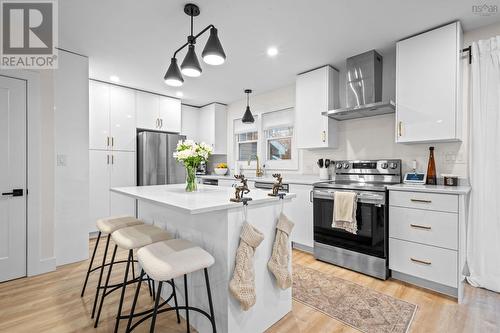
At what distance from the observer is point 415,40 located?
8.38 ft

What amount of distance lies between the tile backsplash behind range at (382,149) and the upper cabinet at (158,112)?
2.71 m

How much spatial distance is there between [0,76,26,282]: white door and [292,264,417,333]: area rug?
2.87 metres

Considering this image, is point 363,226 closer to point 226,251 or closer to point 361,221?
point 361,221

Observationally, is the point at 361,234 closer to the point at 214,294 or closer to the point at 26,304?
the point at 214,294

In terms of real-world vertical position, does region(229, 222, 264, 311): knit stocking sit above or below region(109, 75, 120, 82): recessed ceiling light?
below

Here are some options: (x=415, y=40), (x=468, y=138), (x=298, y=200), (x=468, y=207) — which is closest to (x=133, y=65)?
(x=298, y=200)

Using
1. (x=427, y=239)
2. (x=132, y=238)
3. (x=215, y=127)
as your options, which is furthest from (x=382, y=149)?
(x=215, y=127)

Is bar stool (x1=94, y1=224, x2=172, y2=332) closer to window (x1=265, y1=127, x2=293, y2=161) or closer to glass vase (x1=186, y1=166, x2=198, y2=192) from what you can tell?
glass vase (x1=186, y1=166, x2=198, y2=192)

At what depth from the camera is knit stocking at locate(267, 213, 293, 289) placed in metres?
1.74

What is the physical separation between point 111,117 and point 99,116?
0.18 meters

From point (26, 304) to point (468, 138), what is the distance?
437 centimetres

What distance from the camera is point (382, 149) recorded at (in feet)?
10.2

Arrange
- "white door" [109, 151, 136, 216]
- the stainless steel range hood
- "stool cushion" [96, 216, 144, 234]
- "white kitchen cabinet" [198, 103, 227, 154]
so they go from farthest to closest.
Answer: "white kitchen cabinet" [198, 103, 227, 154] → "white door" [109, 151, 136, 216] → the stainless steel range hood → "stool cushion" [96, 216, 144, 234]

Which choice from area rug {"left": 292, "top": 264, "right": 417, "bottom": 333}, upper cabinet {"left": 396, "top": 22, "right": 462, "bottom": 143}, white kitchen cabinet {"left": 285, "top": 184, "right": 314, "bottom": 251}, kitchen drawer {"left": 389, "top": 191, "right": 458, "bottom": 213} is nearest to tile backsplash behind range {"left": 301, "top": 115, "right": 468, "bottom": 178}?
upper cabinet {"left": 396, "top": 22, "right": 462, "bottom": 143}
